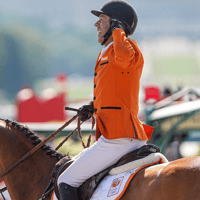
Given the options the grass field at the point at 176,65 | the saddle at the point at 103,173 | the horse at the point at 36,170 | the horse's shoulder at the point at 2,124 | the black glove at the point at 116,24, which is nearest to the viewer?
the horse at the point at 36,170

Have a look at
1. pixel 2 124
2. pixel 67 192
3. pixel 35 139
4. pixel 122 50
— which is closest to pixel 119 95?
pixel 122 50

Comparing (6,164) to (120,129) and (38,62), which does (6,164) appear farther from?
(38,62)

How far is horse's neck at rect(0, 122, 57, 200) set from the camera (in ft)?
9.38

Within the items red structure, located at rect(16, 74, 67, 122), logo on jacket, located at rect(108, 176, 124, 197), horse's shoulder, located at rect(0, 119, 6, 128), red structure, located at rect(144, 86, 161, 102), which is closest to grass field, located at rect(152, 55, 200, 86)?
red structure, located at rect(144, 86, 161, 102)

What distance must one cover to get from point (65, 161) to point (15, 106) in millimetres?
5767

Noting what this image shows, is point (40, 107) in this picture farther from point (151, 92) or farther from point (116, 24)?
point (116, 24)

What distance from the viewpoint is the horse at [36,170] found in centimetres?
203

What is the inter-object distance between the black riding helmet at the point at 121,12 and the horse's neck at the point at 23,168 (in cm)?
149

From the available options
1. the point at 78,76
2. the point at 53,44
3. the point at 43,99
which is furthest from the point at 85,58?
the point at 43,99

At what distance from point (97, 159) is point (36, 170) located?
865 millimetres

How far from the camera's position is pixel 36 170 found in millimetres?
2922

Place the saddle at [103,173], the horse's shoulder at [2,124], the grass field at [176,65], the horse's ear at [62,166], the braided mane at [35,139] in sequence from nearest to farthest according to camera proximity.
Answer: the saddle at [103,173], the horse's ear at [62,166], the braided mane at [35,139], the horse's shoulder at [2,124], the grass field at [176,65]

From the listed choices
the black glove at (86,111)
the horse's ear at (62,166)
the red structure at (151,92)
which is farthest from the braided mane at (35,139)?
the red structure at (151,92)

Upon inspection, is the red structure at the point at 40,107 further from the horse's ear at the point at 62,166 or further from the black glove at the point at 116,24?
the black glove at the point at 116,24
